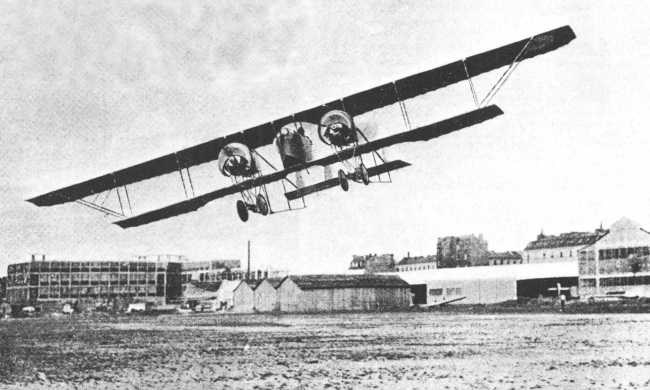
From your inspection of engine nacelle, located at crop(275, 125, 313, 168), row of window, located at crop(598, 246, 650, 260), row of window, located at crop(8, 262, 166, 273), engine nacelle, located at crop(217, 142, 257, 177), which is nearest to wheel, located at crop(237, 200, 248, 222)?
engine nacelle, located at crop(217, 142, 257, 177)

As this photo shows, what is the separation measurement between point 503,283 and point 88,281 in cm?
8437

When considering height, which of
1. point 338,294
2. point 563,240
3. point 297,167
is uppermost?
point 563,240

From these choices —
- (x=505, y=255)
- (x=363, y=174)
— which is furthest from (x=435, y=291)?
(x=505, y=255)

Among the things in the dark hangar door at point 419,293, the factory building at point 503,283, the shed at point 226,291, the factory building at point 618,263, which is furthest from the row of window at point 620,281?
the shed at point 226,291

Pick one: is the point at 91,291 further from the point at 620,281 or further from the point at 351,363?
the point at 351,363

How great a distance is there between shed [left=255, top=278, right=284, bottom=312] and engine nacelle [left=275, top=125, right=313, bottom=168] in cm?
6277

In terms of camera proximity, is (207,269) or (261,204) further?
(207,269)

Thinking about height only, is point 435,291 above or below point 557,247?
below

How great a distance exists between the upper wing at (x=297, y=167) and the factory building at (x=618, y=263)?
5414 cm

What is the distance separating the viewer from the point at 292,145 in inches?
1041

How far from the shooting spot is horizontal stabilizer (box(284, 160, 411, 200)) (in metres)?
31.2

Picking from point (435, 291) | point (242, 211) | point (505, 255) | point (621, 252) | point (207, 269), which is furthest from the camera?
point (207, 269)

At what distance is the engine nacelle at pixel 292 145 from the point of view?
2645 cm

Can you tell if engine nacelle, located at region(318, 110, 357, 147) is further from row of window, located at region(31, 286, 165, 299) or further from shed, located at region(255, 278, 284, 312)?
row of window, located at region(31, 286, 165, 299)
